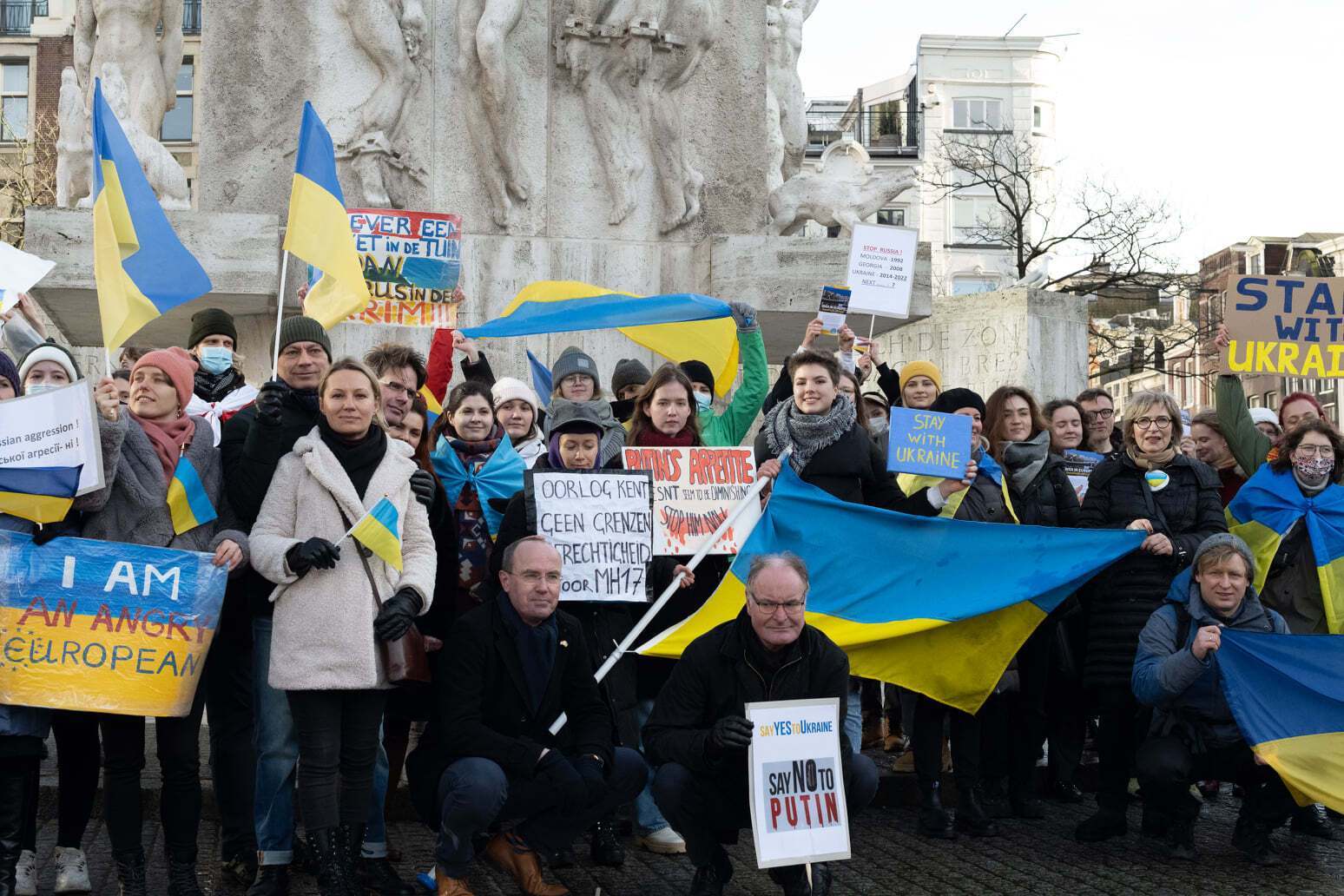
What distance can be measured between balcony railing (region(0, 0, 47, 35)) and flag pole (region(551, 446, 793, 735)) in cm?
4730

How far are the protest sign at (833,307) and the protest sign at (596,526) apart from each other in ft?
8.57

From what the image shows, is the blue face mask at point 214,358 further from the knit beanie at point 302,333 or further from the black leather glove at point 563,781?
the black leather glove at point 563,781

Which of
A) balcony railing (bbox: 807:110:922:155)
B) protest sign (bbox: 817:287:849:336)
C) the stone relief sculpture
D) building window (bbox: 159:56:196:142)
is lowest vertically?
protest sign (bbox: 817:287:849:336)

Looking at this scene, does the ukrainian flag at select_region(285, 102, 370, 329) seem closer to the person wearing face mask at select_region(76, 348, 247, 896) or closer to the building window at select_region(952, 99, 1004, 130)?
the person wearing face mask at select_region(76, 348, 247, 896)

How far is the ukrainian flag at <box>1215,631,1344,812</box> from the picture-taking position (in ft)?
23.5

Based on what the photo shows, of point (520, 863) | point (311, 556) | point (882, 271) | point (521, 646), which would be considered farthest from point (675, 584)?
point (882, 271)

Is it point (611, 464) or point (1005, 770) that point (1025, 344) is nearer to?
point (1005, 770)

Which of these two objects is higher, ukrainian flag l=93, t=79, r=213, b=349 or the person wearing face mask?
ukrainian flag l=93, t=79, r=213, b=349

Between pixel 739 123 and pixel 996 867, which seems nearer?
pixel 996 867

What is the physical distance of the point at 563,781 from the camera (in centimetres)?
639

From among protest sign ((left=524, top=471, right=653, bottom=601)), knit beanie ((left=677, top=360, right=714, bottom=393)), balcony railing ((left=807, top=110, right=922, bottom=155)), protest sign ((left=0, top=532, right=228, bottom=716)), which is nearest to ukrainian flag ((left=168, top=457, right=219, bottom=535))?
protest sign ((left=0, top=532, right=228, bottom=716))

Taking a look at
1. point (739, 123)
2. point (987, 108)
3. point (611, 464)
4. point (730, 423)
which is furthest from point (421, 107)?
point (987, 108)

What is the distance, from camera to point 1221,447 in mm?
9156

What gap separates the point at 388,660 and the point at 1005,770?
3392 millimetres
